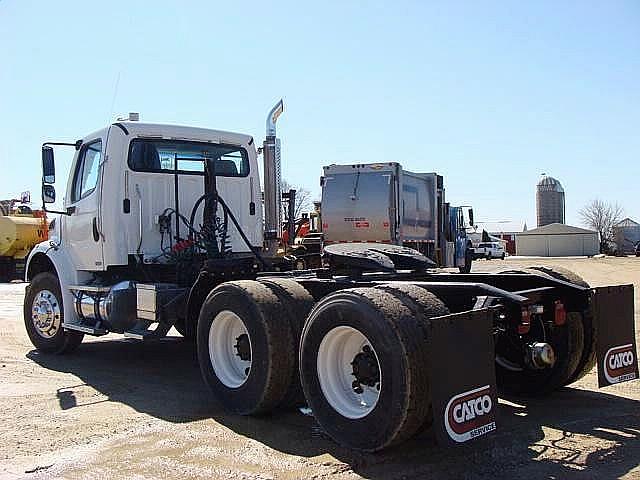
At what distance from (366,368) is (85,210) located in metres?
5.21

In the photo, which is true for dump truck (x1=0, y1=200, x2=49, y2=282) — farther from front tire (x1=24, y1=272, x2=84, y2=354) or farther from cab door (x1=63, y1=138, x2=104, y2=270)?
cab door (x1=63, y1=138, x2=104, y2=270)

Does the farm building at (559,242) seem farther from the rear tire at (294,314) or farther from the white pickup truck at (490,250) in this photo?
the rear tire at (294,314)

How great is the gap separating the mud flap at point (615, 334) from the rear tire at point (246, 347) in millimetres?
2433

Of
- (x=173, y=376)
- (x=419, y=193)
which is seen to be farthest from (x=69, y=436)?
(x=419, y=193)

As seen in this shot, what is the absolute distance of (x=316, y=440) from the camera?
17.9 ft

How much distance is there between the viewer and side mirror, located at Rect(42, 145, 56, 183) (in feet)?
29.5

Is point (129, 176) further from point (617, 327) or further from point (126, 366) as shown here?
point (617, 327)

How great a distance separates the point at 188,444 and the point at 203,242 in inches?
144

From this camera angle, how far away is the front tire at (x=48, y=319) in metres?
9.45

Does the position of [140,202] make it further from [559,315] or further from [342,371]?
[559,315]

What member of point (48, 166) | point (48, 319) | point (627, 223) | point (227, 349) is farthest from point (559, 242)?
point (227, 349)

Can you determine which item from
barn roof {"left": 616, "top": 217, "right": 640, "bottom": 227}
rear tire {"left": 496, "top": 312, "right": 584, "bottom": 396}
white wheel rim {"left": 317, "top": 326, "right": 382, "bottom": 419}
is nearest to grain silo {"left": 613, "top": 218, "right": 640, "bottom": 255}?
barn roof {"left": 616, "top": 217, "right": 640, "bottom": 227}

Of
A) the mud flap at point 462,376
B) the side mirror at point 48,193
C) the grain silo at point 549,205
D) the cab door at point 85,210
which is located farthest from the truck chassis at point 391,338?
the grain silo at point 549,205

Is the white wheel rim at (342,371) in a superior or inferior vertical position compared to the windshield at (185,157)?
inferior
